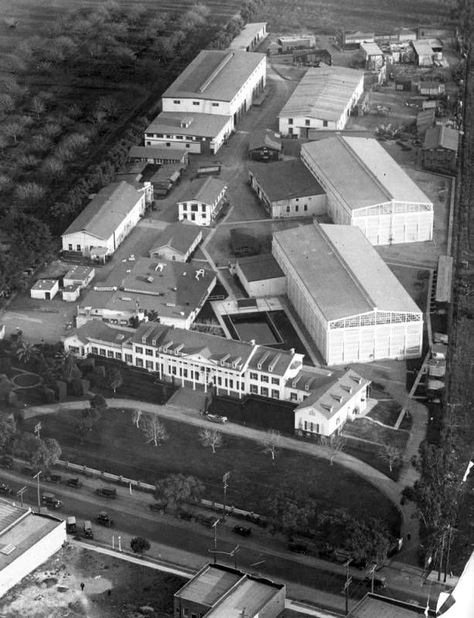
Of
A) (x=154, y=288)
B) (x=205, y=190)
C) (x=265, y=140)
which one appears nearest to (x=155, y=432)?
(x=154, y=288)

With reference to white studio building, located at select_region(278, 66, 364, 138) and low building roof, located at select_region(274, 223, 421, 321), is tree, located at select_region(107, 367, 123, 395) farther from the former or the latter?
white studio building, located at select_region(278, 66, 364, 138)

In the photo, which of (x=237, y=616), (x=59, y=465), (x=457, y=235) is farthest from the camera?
(x=457, y=235)

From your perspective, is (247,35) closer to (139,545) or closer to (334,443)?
(334,443)

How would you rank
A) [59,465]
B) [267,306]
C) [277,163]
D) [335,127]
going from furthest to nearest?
[335,127]
[277,163]
[267,306]
[59,465]

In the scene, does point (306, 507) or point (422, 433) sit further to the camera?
point (422, 433)

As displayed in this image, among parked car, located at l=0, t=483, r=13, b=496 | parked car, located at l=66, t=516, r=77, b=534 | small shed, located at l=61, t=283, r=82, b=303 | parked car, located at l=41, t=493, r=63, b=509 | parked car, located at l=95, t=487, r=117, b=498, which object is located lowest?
small shed, located at l=61, t=283, r=82, b=303

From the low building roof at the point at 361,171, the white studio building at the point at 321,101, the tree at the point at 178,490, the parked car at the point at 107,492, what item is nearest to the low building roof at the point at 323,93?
the white studio building at the point at 321,101

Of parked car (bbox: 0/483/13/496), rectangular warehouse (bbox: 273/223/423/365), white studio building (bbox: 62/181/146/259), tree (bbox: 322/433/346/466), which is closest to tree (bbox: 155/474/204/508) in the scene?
parked car (bbox: 0/483/13/496)

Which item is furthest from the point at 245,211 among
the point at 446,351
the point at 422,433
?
the point at 422,433

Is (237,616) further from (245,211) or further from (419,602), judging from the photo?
(245,211)
